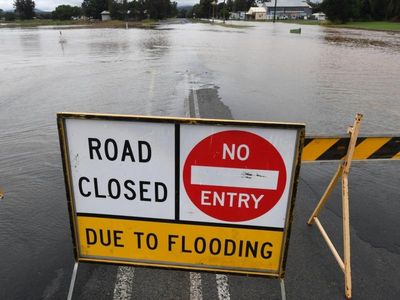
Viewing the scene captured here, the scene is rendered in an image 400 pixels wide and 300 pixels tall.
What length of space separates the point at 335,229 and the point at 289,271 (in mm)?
1119

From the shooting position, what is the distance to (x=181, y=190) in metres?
2.87

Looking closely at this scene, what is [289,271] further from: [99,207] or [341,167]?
[99,207]

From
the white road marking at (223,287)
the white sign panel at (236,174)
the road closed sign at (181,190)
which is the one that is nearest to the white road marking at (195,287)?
the white road marking at (223,287)

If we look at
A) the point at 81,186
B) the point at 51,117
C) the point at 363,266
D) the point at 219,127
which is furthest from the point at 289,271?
the point at 51,117

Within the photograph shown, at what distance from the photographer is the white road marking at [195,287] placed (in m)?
3.44

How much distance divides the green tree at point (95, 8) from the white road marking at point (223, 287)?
147 m

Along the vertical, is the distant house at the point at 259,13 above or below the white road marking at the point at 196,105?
above

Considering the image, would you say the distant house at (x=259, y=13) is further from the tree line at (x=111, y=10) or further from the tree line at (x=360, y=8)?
the tree line at (x=360, y=8)

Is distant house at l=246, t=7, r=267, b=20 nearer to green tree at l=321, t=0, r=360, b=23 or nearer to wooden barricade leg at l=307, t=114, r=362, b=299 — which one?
green tree at l=321, t=0, r=360, b=23

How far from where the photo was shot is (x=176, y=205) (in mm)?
2910

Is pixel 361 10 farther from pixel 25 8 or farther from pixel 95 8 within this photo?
pixel 25 8

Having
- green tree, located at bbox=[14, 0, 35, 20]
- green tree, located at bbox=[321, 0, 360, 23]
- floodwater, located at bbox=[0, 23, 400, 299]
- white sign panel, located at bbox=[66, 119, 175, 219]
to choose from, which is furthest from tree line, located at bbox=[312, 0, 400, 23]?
green tree, located at bbox=[14, 0, 35, 20]

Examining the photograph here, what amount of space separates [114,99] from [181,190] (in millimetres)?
9137

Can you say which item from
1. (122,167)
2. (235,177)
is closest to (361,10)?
(235,177)
